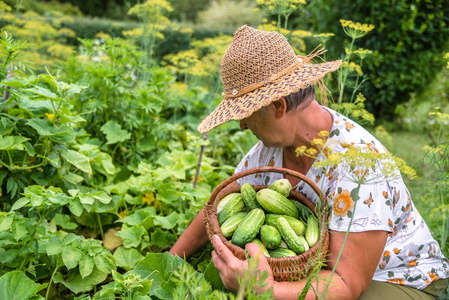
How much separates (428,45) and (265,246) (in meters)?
4.75

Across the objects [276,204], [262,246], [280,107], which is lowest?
[262,246]

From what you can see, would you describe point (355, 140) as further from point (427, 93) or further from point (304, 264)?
point (427, 93)

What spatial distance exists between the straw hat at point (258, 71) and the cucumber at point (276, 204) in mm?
399

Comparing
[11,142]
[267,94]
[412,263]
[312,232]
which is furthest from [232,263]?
[11,142]

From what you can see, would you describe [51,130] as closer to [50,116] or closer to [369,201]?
[50,116]

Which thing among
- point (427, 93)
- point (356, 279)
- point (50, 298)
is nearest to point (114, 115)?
point (50, 298)

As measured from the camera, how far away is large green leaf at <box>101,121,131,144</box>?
3.10 metres

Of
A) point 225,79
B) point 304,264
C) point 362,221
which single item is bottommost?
point 304,264

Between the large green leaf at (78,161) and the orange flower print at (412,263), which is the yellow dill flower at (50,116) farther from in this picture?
the orange flower print at (412,263)

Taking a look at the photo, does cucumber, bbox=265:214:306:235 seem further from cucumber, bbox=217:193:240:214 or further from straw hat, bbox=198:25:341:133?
straw hat, bbox=198:25:341:133

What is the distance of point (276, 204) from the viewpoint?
1.77 m

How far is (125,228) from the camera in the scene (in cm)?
261

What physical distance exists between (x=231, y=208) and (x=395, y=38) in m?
4.25

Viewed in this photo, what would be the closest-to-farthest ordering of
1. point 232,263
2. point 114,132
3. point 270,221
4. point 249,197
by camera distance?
point 232,263 < point 270,221 < point 249,197 < point 114,132
